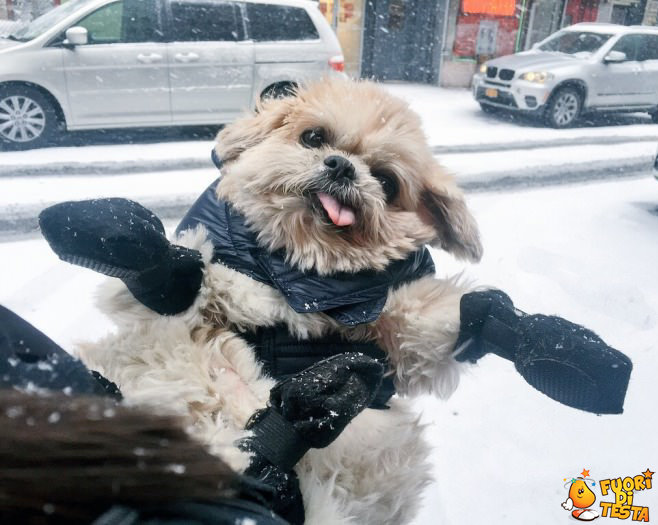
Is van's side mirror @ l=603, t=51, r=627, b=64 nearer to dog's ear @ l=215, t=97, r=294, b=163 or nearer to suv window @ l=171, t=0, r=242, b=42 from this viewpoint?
suv window @ l=171, t=0, r=242, b=42

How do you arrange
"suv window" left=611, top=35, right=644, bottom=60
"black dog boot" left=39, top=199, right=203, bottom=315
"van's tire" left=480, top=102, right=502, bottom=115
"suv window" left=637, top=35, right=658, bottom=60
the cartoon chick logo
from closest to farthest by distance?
"black dog boot" left=39, top=199, right=203, bottom=315, the cartoon chick logo, "suv window" left=611, top=35, right=644, bottom=60, "suv window" left=637, top=35, right=658, bottom=60, "van's tire" left=480, top=102, right=502, bottom=115

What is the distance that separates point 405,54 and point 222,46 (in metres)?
9.57

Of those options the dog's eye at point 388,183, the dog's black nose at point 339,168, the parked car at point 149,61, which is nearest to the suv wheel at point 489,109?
the parked car at point 149,61

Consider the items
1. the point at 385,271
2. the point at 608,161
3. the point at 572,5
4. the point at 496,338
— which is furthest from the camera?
the point at 572,5

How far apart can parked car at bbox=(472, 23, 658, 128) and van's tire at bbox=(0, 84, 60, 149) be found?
7288 millimetres

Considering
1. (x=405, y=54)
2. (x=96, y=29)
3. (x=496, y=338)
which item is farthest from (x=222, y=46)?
(x=405, y=54)

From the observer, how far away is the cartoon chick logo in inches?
78.8

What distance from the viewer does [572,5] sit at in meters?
16.5

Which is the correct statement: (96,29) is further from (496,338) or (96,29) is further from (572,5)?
(572,5)

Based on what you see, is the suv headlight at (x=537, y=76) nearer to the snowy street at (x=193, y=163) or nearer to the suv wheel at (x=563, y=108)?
the suv wheel at (x=563, y=108)

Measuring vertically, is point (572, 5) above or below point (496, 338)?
above

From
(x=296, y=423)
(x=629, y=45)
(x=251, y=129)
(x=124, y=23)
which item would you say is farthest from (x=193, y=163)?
(x=629, y=45)

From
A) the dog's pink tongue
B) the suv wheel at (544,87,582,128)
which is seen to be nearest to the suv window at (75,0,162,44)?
the dog's pink tongue

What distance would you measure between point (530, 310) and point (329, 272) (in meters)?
2.13
